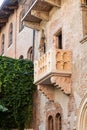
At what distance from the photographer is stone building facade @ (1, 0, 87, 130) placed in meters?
14.4

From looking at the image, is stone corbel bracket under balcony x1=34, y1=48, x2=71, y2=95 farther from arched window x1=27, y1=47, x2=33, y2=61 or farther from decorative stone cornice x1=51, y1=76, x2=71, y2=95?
arched window x1=27, y1=47, x2=33, y2=61

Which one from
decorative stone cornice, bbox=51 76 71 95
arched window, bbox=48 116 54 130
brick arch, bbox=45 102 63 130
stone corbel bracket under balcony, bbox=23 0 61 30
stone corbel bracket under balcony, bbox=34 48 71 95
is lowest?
arched window, bbox=48 116 54 130

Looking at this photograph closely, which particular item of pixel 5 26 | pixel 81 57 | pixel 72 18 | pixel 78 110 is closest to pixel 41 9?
pixel 72 18

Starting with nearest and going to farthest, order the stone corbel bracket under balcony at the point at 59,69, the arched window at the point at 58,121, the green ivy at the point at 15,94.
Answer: the stone corbel bracket under balcony at the point at 59,69, the arched window at the point at 58,121, the green ivy at the point at 15,94

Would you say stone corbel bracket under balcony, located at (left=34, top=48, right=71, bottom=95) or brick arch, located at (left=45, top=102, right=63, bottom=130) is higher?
stone corbel bracket under balcony, located at (left=34, top=48, right=71, bottom=95)

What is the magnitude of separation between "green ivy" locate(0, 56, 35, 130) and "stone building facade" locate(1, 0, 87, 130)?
903 millimetres

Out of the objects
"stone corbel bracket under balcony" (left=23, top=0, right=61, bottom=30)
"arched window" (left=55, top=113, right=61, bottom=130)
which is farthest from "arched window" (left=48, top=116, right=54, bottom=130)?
"stone corbel bracket under balcony" (left=23, top=0, right=61, bottom=30)

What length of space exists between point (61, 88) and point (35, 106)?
14.6ft

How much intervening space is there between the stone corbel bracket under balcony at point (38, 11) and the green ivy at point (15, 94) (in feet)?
7.37

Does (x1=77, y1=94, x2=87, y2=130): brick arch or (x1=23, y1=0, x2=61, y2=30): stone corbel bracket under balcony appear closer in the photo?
(x1=77, y1=94, x2=87, y2=130): brick arch

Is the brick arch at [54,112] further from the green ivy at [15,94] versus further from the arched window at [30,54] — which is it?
the arched window at [30,54]

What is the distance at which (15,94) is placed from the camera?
19.0m

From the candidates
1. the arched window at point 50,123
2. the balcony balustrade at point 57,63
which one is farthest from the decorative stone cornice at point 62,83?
the arched window at point 50,123

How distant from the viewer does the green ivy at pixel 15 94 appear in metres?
19.0
